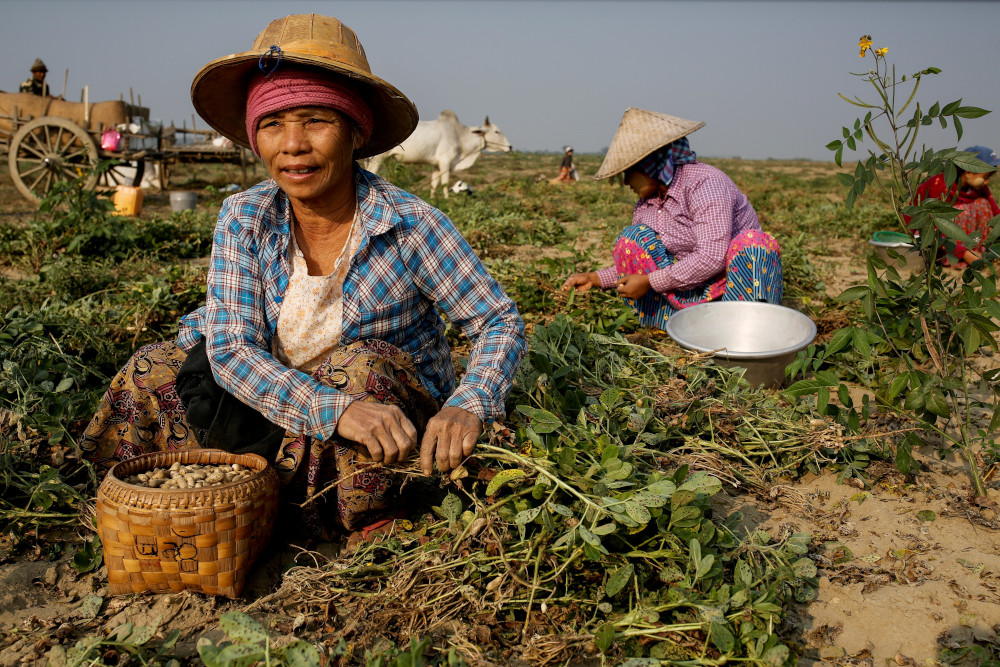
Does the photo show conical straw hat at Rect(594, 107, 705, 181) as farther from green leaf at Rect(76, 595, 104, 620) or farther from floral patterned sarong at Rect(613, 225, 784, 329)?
green leaf at Rect(76, 595, 104, 620)

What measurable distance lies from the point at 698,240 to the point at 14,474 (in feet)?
9.12

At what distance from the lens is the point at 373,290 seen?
6.03 feet

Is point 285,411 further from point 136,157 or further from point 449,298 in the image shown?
point 136,157

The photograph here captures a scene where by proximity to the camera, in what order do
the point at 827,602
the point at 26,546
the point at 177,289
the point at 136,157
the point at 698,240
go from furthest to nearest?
the point at 136,157
the point at 177,289
the point at 698,240
the point at 26,546
the point at 827,602

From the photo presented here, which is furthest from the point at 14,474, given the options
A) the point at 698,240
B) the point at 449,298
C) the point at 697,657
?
the point at 698,240

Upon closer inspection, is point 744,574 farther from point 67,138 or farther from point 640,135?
point 67,138

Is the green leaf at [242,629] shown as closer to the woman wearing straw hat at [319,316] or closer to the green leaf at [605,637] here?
the woman wearing straw hat at [319,316]

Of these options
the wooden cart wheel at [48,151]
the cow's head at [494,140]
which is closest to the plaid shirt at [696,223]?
the wooden cart wheel at [48,151]

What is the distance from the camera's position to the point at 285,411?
5.34 feet

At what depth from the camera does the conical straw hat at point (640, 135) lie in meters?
3.22

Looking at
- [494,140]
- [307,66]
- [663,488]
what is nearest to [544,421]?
[663,488]

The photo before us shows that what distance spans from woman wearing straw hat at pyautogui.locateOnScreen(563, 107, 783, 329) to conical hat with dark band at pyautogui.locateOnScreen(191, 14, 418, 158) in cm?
159

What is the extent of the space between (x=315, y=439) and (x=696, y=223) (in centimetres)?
Result: 223

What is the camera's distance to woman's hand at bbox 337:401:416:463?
1.54 metres
